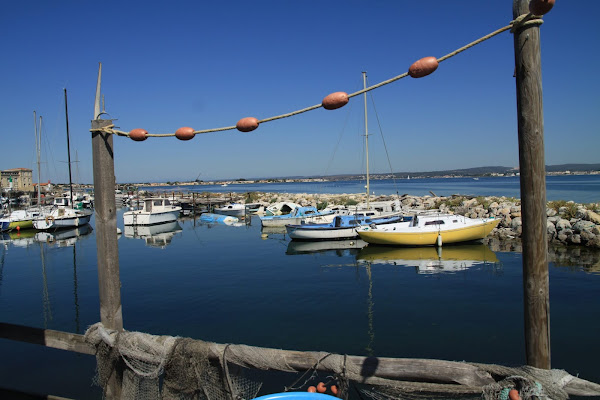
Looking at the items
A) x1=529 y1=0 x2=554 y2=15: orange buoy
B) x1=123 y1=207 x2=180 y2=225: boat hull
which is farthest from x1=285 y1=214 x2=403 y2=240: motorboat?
x1=529 y1=0 x2=554 y2=15: orange buoy

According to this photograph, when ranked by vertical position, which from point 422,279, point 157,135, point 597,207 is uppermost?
point 157,135

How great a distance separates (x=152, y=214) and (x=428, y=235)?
2450 cm

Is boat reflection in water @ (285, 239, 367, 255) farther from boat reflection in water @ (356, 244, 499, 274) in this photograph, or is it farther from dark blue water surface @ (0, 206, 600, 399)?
boat reflection in water @ (356, 244, 499, 274)

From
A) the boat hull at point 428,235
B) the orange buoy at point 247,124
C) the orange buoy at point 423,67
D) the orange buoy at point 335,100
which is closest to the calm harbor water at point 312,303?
the boat hull at point 428,235

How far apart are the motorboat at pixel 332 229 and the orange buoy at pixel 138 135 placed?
20.5 m

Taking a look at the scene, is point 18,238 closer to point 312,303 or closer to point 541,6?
point 312,303

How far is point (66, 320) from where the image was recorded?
11375 mm

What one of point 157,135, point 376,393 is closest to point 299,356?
point 376,393

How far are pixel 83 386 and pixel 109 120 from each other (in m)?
5.75

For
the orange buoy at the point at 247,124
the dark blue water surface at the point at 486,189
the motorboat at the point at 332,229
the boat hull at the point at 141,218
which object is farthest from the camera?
Result: the dark blue water surface at the point at 486,189

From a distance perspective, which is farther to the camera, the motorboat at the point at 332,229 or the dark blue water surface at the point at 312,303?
the motorboat at the point at 332,229

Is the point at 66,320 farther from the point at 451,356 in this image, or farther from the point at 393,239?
the point at 393,239

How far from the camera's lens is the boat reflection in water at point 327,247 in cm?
2194

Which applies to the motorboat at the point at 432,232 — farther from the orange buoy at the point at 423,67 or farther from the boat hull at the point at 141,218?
the boat hull at the point at 141,218
